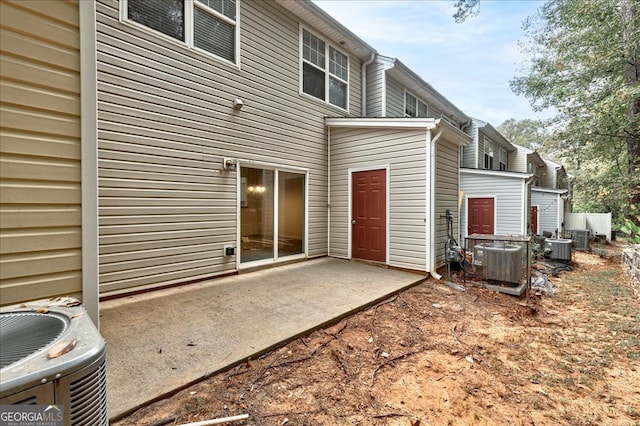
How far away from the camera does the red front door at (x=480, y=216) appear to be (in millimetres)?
10414

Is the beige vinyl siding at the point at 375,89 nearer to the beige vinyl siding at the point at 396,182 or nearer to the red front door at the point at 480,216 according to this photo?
the beige vinyl siding at the point at 396,182

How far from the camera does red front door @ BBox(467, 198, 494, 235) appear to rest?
10414 mm

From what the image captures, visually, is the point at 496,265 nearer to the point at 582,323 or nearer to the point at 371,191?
the point at 582,323

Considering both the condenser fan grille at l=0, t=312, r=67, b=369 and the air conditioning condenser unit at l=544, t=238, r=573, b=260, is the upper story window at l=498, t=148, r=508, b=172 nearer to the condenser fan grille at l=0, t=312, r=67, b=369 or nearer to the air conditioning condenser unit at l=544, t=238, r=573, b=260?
the air conditioning condenser unit at l=544, t=238, r=573, b=260

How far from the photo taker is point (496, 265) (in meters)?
4.94

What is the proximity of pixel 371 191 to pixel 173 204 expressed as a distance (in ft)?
12.9

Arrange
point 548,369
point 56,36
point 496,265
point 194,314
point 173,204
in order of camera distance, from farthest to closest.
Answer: point 496,265 < point 173,204 < point 194,314 < point 548,369 < point 56,36

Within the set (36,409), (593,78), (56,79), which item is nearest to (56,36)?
(56,79)

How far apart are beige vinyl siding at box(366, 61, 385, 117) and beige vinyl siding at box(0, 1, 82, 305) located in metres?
7.11

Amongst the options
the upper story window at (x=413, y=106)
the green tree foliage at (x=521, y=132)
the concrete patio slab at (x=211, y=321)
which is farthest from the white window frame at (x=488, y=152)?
the green tree foliage at (x=521, y=132)

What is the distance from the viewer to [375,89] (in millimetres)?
7914

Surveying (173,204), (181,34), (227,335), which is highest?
(181,34)

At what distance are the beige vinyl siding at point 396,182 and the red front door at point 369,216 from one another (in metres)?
0.15

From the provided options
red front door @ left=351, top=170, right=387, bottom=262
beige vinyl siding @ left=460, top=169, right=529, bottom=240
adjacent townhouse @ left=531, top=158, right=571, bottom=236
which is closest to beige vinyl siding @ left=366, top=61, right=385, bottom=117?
red front door @ left=351, top=170, right=387, bottom=262
